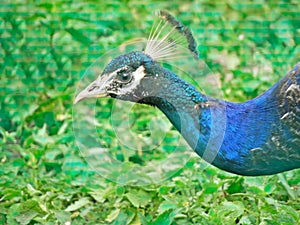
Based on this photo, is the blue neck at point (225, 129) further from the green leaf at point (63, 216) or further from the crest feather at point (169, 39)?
the green leaf at point (63, 216)

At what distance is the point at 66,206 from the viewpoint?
3.12 metres

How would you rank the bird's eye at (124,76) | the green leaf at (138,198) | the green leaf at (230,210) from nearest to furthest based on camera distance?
the bird's eye at (124,76)
the green leaf at (230,210)
the green leaf at (138,198)

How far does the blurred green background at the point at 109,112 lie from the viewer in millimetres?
2951

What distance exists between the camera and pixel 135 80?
2.53 metres

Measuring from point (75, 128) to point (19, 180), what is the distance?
1.46ft

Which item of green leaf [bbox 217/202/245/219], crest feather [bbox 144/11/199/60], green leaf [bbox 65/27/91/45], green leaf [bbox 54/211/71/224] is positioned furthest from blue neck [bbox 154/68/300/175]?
green leaf [bbox 65/27/91/45]

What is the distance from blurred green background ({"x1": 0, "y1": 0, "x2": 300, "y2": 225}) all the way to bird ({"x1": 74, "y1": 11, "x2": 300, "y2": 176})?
292 mm

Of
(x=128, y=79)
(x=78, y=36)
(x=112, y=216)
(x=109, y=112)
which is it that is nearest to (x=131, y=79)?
(x=128, y=79)

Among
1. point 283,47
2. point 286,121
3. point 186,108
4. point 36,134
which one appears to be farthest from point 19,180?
point 283,47

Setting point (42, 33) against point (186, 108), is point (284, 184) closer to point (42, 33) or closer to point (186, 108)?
point (186, 108)

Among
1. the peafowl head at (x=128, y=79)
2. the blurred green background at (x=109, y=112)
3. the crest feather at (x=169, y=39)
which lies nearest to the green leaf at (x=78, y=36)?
the blurred green background at (x=109, y=112)

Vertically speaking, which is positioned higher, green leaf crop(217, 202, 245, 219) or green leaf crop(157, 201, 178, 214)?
green leaf crop(217, 202, 245, 219)

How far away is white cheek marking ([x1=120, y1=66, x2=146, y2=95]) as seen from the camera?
2523 millimetres

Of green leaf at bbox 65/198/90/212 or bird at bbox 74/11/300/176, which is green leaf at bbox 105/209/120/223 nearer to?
green leaf at bbox 65/198/90/212
